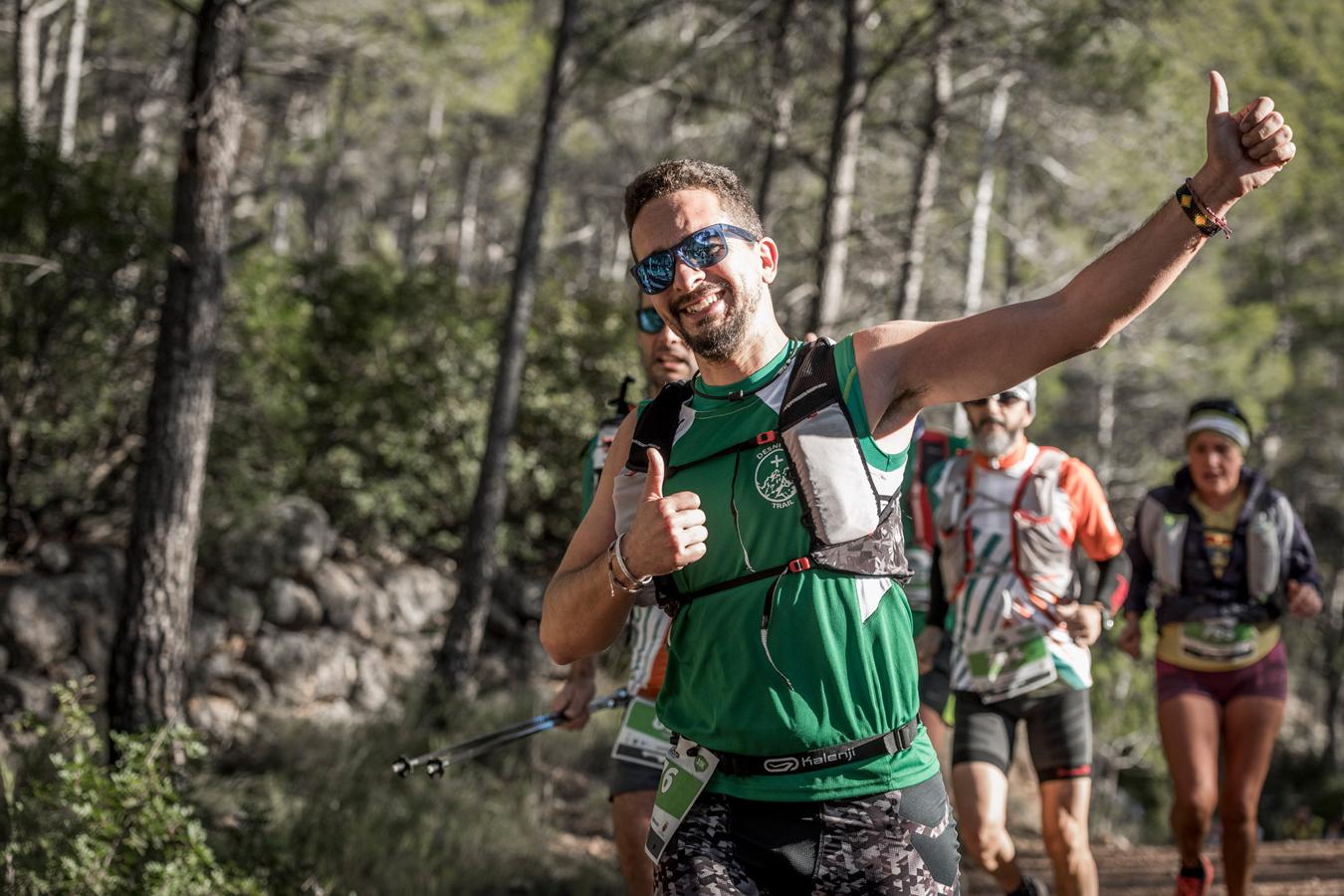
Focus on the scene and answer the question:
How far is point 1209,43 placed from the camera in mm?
Result: 13617

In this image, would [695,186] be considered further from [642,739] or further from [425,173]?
[425,173]

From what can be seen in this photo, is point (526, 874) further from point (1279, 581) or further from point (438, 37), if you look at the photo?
point (438, 37)

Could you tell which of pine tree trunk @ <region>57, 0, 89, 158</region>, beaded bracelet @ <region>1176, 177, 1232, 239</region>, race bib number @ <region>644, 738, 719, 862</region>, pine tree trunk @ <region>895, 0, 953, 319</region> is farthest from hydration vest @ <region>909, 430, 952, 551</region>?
pine tree trunk @ <region>57, 0, 89, 158</region>

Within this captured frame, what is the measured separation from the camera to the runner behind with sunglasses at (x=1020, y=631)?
15.7ft

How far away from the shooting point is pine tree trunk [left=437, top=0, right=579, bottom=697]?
9.95 metres

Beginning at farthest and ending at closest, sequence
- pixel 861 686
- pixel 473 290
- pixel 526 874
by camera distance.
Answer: pixel 473 290 → pixel 526 874 → pixel 861 686

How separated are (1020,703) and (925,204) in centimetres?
903

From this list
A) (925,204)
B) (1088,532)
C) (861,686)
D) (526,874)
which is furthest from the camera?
(925,204)

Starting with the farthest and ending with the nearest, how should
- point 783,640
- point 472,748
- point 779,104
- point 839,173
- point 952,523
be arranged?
point 779,104
point 839,173
point 952,523
point 472,748
point 783,640

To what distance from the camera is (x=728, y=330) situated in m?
2.65

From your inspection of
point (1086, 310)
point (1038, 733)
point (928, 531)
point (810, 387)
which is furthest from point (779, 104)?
point (1086, 310)

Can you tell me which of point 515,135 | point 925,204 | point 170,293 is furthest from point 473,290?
point 515,135

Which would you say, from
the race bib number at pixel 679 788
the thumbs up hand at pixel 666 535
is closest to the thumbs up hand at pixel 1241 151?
the thumbs up hand at pixel 666 535

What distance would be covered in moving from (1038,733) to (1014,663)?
314 mm
